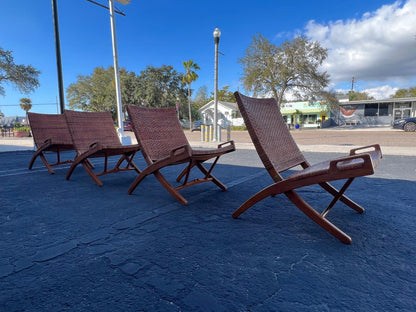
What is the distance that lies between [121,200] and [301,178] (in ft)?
6.24

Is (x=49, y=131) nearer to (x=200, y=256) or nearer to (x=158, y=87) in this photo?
(x=200, y=256)

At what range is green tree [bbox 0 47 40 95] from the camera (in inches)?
533

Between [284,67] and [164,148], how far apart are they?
21457mm

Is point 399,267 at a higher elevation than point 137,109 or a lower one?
lower

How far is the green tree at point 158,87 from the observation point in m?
32.3

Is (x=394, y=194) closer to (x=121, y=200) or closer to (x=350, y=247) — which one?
(x=350, y=247)

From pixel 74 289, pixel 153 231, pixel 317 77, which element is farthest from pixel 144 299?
pixel 317 77

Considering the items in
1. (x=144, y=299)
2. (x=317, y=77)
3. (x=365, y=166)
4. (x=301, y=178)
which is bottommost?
(x=144, y=299)

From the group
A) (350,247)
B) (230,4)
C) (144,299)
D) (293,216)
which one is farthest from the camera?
(230,4)

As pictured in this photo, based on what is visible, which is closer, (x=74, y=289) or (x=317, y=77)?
(x=74, y=289)

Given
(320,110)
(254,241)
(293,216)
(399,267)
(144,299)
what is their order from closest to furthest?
(144,299)
(399,267)
(254,241)
(293,216)
(320,110)

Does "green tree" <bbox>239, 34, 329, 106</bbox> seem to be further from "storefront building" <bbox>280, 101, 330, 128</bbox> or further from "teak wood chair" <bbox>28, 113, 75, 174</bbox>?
"teak wood chair" <bbox>28, 113, 75, 174</bbox>

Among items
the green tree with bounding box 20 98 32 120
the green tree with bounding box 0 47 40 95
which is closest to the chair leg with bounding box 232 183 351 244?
the green tree with bounding box 0 47 40 95

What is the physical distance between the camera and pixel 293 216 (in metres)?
2.12
